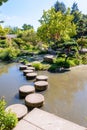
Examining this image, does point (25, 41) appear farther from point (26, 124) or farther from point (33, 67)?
point (26, 124)

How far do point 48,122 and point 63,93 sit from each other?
3391 mm

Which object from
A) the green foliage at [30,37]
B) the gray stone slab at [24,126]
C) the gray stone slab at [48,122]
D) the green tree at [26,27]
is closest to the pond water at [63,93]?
the gray stone slab at [48,122]

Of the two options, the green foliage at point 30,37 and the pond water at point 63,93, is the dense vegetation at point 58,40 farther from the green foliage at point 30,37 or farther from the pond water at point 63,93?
the pond water at point 63,93

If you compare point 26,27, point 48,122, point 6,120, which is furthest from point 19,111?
point 26,27

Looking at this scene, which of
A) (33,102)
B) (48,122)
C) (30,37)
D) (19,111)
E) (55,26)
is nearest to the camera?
(48,122)

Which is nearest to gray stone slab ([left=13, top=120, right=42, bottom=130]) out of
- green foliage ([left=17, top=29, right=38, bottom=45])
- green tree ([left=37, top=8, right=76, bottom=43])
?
green tree ([left=37, top=8, right=76, bottom=43])

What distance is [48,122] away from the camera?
5.34 meters

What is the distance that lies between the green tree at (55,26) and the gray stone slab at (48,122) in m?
17.3

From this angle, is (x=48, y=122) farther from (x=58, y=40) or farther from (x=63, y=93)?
(x=58, y=40)

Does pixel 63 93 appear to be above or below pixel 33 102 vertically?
below

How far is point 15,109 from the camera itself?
6.27 metres

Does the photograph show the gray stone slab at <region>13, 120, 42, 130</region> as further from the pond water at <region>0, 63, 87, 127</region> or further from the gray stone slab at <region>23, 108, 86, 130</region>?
the pond water at <region>0, 63, 87, 127</region>

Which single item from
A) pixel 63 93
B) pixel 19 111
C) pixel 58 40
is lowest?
pixel 63 93

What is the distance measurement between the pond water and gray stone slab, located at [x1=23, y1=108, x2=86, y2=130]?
73cm
